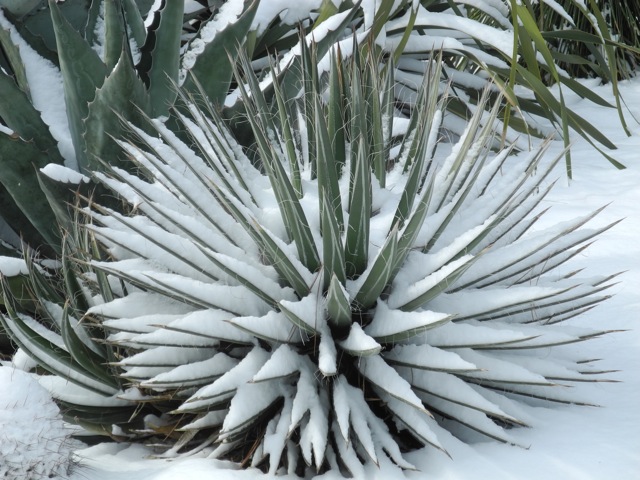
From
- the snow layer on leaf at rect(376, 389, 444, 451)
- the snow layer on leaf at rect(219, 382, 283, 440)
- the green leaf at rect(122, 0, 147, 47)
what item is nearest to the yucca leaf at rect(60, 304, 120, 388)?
the snow layer on leaf at rect(219, 382, 283, 440)

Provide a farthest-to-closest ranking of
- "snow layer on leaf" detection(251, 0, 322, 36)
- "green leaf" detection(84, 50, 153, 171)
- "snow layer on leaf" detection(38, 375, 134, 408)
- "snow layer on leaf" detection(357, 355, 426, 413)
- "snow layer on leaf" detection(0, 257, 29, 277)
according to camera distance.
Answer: "snow layer on leaf" detection(251, 0, 322, 36)
"green leaf" detection(84, 50, 153, 171)
"snow layer on leaf" detection(0, 257, 29, 277)
"snow layer on leaf" detection(38, 375, 134, 408)
"snow layer on leaf" detection(357, 355, 426, 413)

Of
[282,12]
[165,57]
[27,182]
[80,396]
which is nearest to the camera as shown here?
[80,396]

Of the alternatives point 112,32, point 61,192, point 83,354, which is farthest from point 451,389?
point 112,32

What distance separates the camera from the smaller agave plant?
1.55m

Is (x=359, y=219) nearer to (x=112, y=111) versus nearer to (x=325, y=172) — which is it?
(x=325, y=172)

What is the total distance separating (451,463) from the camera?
5.03ft

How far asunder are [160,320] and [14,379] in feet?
1.00

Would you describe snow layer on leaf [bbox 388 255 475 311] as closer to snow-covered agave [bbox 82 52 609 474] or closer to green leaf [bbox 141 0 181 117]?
snow-covered agave [bbox 82 52 609 474]

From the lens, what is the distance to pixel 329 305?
1560mm

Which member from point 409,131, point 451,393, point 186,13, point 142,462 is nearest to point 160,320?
point 142,462

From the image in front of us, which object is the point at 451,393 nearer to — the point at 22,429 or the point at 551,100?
the point at 22,429

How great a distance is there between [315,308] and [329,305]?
0.03m

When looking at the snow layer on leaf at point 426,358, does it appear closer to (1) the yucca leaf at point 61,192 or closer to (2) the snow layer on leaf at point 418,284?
(2) the snow layer on leaf at point 418,284

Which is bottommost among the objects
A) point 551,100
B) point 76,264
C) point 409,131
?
point 76,264
